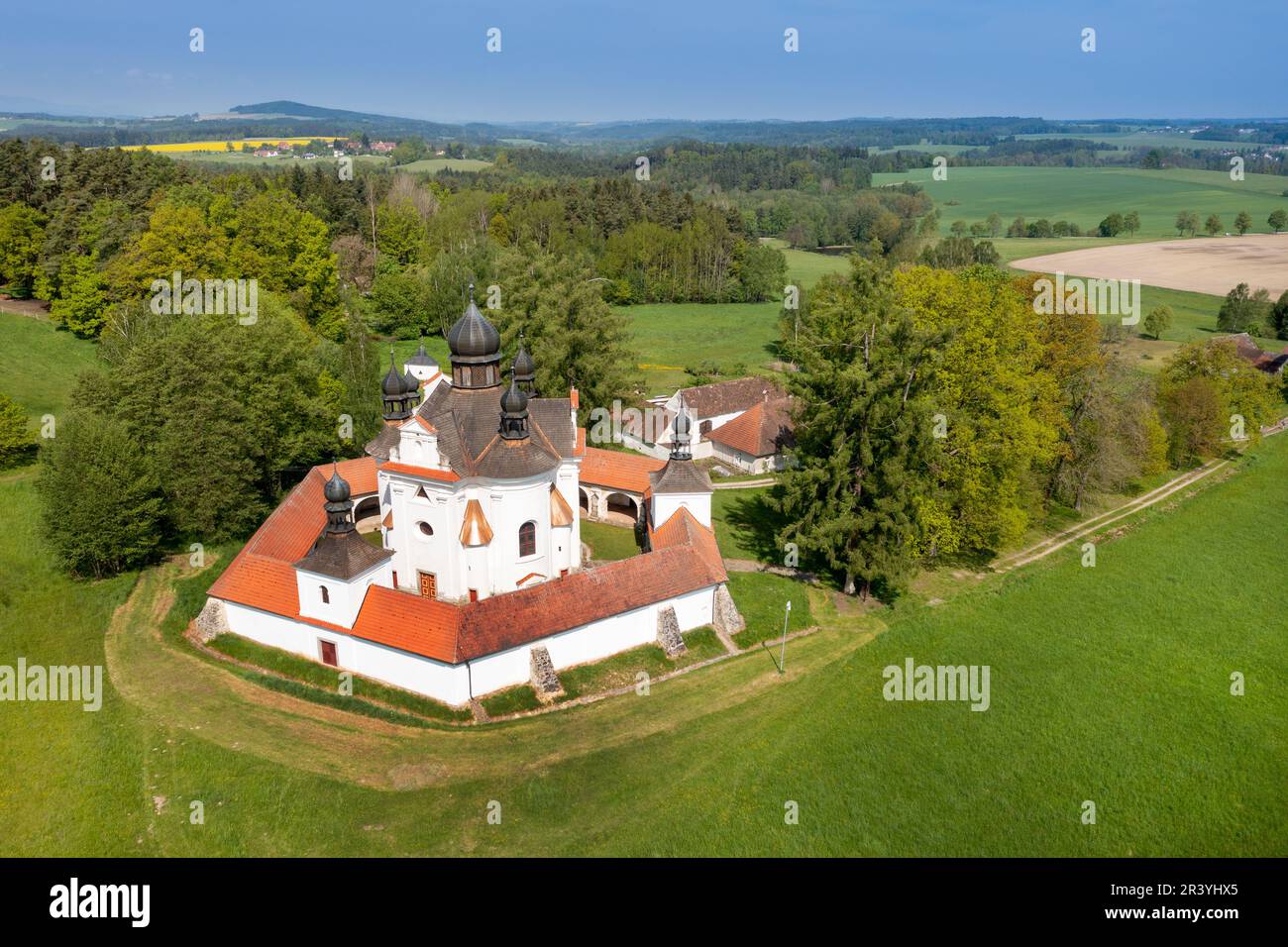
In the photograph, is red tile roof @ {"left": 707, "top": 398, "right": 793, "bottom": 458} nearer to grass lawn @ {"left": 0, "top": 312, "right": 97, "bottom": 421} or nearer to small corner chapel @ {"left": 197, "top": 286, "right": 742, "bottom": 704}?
small corner chapel @ {"left": 197, "top": 286, "right": 742, "bottom": 704}

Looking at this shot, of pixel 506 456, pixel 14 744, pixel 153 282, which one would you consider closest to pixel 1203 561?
pixel 506 456

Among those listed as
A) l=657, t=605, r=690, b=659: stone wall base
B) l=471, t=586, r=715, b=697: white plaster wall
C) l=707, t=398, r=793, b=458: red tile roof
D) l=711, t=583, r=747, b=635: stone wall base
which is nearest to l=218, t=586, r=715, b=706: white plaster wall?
l=471, t=586, r=715, b=697: white plaster wall

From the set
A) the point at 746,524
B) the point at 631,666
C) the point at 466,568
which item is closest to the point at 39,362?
the point at 466,568

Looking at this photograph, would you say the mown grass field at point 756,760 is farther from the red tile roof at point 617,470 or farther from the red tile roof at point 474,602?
the red tile roof at point 617,470

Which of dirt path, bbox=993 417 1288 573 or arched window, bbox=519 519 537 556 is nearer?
arched window, bbox=519 519 537 556

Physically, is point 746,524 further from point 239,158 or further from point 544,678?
point 239,158
